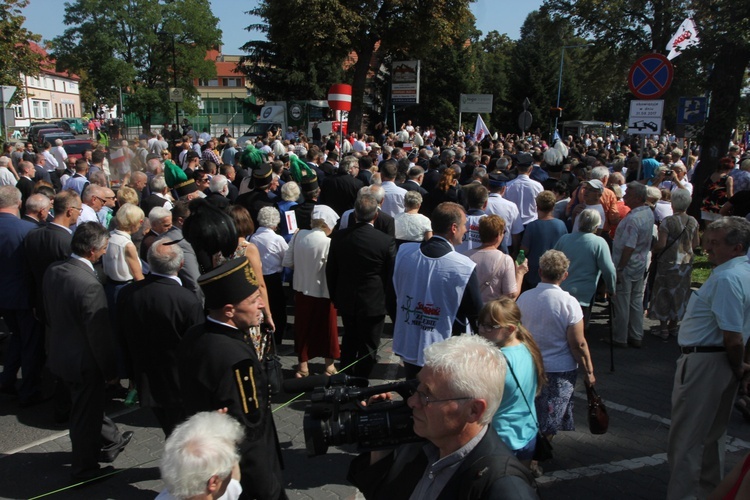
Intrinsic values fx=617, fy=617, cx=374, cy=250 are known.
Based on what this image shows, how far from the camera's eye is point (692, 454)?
391 cm

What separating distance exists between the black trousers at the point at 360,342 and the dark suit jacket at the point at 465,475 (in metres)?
3.56

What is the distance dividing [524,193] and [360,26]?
2644 cm

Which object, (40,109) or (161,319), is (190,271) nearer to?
(161,319)

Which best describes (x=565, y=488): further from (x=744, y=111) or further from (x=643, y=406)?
(x=744, y=111)

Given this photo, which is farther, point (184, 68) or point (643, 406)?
point (184, 68)

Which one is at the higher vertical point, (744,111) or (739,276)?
(744,111)

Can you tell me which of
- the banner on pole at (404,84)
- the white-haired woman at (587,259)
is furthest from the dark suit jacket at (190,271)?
the banner on pole at (404,84)

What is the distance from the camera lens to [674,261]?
714 cm

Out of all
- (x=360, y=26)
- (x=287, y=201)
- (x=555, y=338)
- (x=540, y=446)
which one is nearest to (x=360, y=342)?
(x=555, y=338)

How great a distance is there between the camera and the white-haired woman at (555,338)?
416 cm

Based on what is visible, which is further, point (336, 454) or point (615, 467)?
point (336, 454)

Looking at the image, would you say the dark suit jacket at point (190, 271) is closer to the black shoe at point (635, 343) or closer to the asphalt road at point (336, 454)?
the asphalt road at point (336, 454)

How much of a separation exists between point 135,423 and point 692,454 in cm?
444

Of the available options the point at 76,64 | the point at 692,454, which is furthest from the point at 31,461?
the point at 76,64
